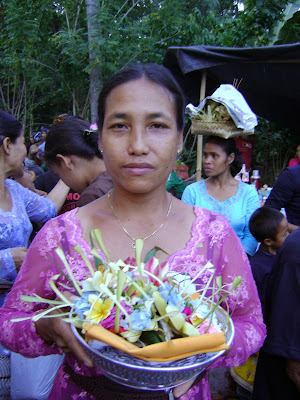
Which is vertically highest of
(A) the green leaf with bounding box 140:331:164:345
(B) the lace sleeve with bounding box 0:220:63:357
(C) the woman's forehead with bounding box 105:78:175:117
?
(C) the woman's forehead with bounding box 105:78:175:117

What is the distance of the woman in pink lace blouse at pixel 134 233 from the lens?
1328mm

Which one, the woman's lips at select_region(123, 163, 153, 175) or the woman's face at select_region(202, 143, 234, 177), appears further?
the woman's face at select_region(202, 143, 234, 177)

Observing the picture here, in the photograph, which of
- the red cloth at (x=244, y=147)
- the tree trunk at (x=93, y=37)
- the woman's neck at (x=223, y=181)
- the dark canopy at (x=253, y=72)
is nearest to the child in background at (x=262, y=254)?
the woman's neck at (x=223, y=181)

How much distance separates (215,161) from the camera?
3.80 m

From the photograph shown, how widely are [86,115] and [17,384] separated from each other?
1058cm

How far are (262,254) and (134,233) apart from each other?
2.02 metres

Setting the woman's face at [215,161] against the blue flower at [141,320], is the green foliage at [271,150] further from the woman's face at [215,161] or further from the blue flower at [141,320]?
the blue flower at [141,320]

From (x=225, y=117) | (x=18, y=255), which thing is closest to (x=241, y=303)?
(x=18, y=255)

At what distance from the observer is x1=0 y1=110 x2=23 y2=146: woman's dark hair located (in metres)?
2.40

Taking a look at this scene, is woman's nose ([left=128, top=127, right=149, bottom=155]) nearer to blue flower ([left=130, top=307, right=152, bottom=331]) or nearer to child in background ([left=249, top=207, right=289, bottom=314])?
blue flower ([left=130, top=307, right=152, bottom=331])

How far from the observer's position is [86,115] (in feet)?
39.1

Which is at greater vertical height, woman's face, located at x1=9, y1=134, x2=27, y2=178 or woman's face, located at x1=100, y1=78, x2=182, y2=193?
woman's face, located at x1=100, y1=78, x2=182, y2=193

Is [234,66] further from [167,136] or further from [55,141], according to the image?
[167,136]

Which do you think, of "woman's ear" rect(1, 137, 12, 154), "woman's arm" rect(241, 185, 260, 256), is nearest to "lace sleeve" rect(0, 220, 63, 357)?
"woman's ear" rect(1, 137, 12, 154)
